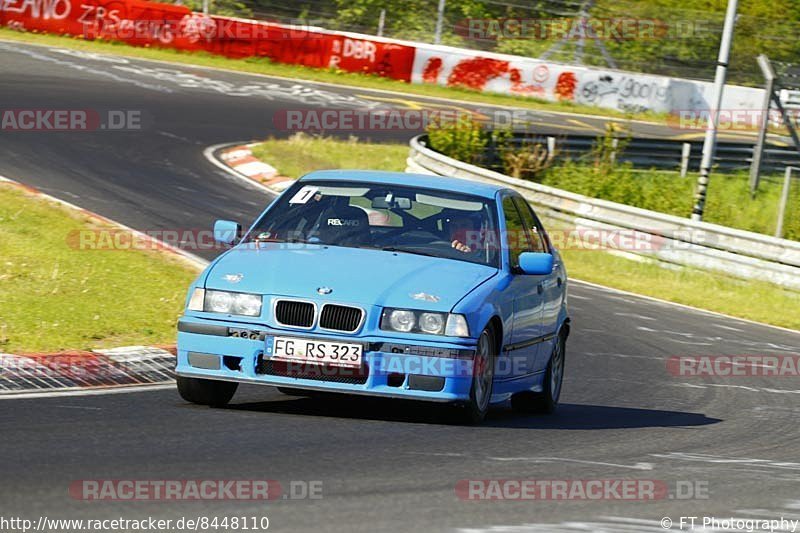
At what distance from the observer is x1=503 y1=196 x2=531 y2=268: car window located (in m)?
8.98

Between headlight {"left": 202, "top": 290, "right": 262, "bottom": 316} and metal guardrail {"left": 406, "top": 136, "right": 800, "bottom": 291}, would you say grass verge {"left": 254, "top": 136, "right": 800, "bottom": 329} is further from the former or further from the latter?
headlight {"left": 202, "top": 290, "right": 262, "bottom": 316}

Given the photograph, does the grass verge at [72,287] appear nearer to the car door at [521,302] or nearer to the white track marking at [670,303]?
the car door at [521,302]

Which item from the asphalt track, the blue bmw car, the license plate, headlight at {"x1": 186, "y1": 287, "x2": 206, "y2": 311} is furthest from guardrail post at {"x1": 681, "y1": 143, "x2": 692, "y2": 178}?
the license plate

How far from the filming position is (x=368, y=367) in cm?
763

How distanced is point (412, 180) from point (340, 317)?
1768mm

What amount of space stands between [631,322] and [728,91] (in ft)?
94.4

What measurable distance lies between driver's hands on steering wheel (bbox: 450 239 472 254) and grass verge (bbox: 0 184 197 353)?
2896 mm

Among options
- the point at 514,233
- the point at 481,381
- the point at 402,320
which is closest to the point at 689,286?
the point at 514,233

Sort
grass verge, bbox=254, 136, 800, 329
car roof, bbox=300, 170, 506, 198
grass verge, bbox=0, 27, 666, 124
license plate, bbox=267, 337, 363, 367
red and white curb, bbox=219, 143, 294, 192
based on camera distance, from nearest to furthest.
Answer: license plate, bbox=267, 337, 363, 367, car roof, bbox=300, 170, 506, 198, grass verge, bbox=254, 136, 800, 329, red and white curb, bbox=219, 143, 294, 192, grass verge, bbox=0, 27, 666, 124

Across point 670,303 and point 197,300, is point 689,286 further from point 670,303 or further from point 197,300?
point 197,300

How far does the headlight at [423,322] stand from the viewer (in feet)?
25.2

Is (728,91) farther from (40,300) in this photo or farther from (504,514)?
(504,514)

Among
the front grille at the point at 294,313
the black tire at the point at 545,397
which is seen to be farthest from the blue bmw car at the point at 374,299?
the black tire at the point at 545,397

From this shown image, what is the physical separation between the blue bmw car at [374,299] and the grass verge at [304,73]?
82.4 ft
